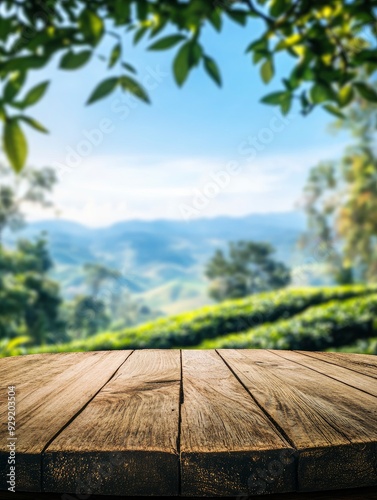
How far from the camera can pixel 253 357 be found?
1585 millimetres

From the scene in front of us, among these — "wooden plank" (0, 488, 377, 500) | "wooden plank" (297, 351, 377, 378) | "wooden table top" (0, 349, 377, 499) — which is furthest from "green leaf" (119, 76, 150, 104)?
"wooden plank" (297, 351, 377, 378)

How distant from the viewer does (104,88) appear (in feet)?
3.36

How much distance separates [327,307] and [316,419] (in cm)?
729

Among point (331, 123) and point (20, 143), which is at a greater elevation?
point (331, 123)

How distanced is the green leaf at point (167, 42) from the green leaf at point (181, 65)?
27 millimetres

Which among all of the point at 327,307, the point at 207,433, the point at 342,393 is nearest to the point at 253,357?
the point at 342,393

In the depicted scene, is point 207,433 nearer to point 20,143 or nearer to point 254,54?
point 20,143

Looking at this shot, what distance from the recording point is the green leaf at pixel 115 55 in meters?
1.25

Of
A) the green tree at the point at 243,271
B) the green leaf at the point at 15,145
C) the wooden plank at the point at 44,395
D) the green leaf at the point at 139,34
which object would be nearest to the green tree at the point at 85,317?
the green tree at the point at 243,271

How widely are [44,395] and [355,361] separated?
96cm

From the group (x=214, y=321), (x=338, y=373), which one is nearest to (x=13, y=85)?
(x=338, y=373)

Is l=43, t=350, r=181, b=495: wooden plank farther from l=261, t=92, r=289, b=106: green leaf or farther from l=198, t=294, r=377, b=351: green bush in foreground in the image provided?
l=198, t=294, r=377, b=351: green bush in foreground

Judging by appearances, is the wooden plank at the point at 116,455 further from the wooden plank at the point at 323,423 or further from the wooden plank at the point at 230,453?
the wooden plank at the point at 323,423

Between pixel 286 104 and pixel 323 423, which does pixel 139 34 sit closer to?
pixel 286 104
